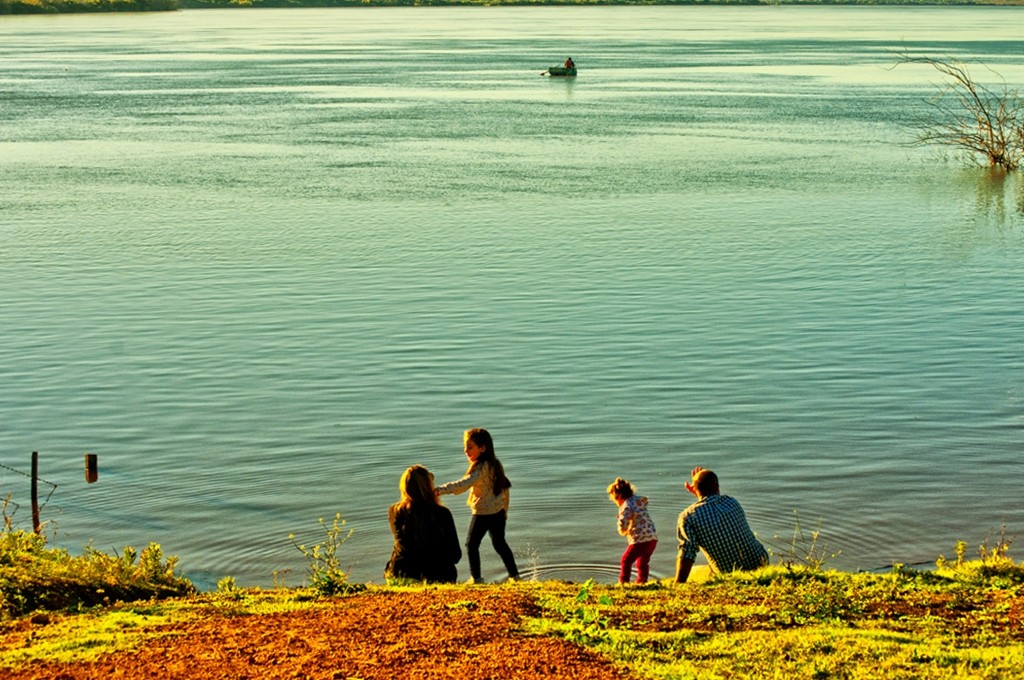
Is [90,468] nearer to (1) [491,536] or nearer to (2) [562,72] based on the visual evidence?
(1) [491,536]

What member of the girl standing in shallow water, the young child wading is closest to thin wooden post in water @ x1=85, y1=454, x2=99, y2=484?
the girl standing in shallow water

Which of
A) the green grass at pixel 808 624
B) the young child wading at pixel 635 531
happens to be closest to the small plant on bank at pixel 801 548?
the young child wading at pixel 635 531

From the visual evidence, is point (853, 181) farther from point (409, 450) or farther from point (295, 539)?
point (295, 539)

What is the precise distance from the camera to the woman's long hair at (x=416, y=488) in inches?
408

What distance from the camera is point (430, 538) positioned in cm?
1055

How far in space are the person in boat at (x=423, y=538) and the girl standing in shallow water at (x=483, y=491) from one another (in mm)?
302

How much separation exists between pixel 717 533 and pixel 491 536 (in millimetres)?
1994

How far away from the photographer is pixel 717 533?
10391mm

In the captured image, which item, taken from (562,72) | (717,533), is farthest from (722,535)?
(562,72)

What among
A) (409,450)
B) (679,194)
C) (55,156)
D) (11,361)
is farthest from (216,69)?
(409,450)

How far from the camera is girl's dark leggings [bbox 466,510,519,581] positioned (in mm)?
11336

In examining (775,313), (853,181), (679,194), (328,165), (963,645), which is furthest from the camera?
(328,165)

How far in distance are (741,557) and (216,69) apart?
78374 mm

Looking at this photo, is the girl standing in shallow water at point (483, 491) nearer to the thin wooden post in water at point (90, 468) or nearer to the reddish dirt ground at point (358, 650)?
the reddish dirt ground at point (358, 650)
